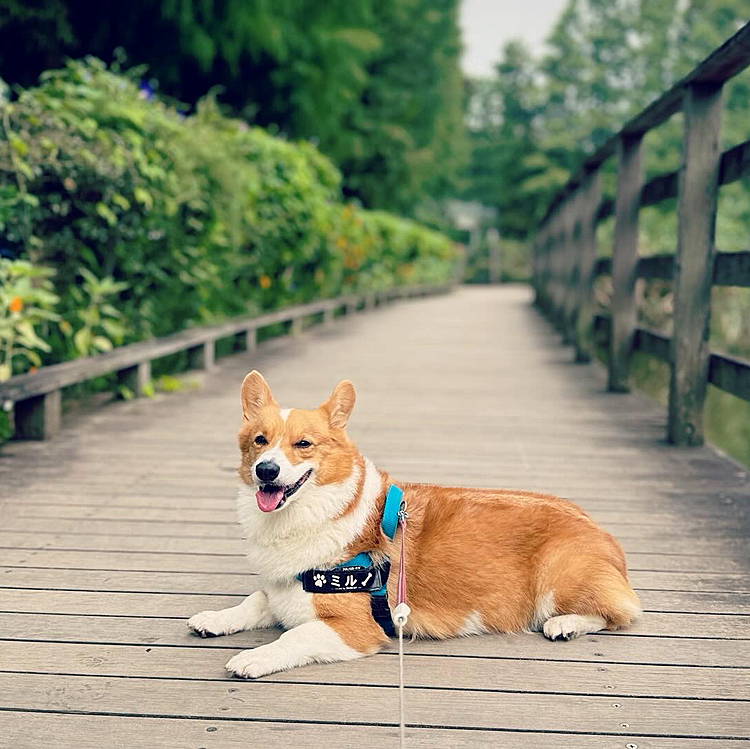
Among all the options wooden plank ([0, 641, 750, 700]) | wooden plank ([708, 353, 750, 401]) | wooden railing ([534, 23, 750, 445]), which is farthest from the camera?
wooden railing ([534, 23, 750, 445])

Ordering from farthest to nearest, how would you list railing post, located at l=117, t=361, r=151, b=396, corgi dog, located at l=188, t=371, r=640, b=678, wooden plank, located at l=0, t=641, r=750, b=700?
railing post, located at l=117, t=361, r=151, b=396 < corgi dog, located at l=188, t=371, r=640, b=678 < wooden plank, located at l=0, t=641, r=750, b=700

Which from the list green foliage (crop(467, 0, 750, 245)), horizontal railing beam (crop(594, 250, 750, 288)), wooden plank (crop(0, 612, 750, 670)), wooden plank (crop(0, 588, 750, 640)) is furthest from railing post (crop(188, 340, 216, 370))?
green foliage (crop(467, 0, 750, 245))

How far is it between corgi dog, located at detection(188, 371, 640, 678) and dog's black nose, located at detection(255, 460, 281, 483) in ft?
0.11

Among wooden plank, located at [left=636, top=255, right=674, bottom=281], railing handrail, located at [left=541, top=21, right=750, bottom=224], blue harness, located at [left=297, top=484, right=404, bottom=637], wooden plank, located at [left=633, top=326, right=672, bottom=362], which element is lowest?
blue harness, located at [left=297, top=484, right=404, bottom=637]

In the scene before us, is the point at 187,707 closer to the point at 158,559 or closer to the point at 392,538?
the point at 392,538

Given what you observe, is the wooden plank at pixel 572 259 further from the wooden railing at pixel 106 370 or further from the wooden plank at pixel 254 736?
the wooden plank at pixel 254 736

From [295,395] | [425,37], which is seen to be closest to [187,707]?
[295,395]

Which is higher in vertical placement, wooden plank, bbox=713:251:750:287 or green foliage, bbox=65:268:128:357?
wooden plank, bbox=713:251:750:287

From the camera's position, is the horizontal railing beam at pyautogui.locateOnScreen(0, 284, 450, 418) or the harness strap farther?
the horizontal railing beam at pyautogui.locateOnScreen(0, 284, 450, 418)

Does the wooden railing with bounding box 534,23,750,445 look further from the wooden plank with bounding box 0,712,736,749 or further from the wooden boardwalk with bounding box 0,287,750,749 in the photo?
the wooden plank with bounding box 0,712,736,749

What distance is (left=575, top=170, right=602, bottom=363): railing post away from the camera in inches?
338

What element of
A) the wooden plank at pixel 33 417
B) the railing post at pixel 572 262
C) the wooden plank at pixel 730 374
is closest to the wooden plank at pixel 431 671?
the wooden plank at pixel 730 374

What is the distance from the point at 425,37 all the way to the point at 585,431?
2488 cm

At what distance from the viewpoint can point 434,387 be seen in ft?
24.6
